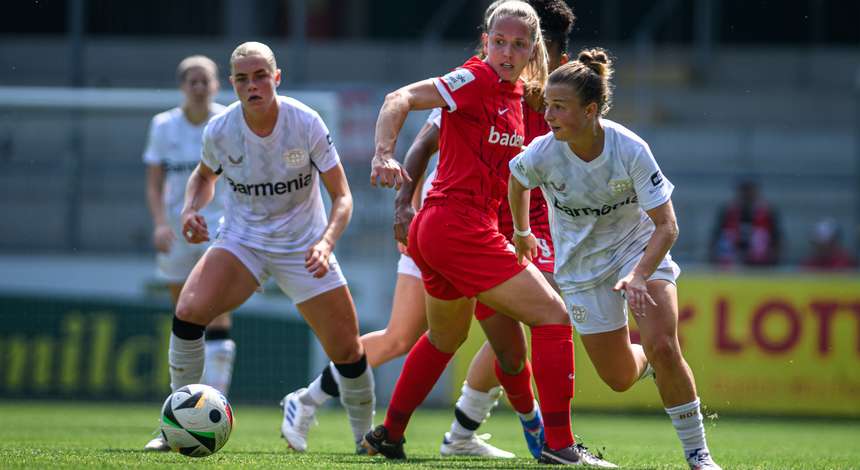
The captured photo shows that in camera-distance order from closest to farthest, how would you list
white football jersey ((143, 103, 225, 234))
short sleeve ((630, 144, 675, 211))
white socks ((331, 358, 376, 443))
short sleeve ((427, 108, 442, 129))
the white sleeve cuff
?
short sleeve ((630, 144, 675, 211)), the white sleeve cuff, short sleeve ((427, 108, 442, 129)), white socks ((331, 358, 376, 443)), white football jersey ((143, 103, 225, 234))

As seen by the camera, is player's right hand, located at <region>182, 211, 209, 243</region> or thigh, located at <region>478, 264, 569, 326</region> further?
player's right hand, located at <region>182, 211, 209, 243</region>

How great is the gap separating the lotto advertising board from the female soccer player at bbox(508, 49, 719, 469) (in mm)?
6764

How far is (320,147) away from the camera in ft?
20.9

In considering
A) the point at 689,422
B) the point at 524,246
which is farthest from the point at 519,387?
the point at 689,422

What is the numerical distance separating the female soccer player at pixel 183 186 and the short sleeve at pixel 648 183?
3.88 m

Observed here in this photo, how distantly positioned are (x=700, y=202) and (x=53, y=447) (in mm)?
8800

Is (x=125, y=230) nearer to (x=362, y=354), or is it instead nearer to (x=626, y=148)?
(x=362, y=354)

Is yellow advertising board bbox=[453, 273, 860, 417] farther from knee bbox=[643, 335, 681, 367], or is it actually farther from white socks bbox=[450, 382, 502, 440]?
knee bbox=[643, 335, 681, 367]

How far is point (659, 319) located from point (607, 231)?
1.71ft

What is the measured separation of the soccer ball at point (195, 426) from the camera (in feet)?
18.9

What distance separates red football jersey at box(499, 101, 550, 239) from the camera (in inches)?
249

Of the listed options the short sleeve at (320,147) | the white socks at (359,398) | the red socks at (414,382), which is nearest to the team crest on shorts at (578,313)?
the red socks at (414,382)

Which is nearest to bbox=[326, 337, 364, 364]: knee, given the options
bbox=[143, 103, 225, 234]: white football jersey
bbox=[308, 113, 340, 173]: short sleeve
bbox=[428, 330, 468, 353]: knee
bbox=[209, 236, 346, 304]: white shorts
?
bbox=[209, 236, 346, 304]: white shorts

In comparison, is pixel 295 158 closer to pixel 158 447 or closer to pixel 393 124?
pixel 393 124
